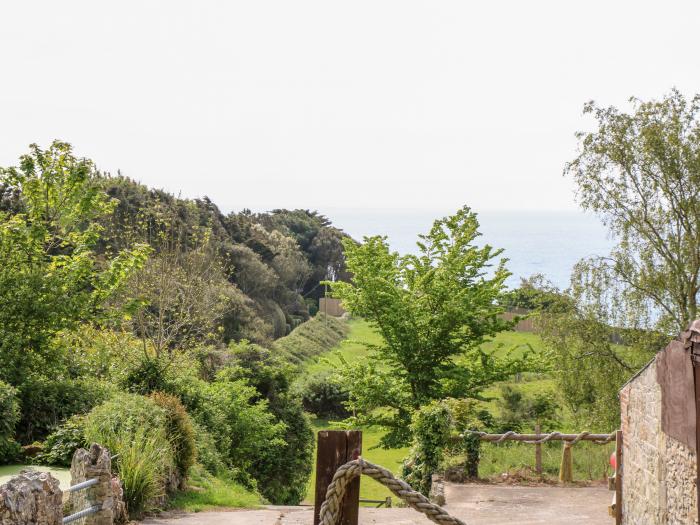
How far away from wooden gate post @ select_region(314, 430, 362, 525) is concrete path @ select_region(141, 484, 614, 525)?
8.24 metres

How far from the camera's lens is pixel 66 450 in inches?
509

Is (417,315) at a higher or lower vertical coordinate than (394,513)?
higher

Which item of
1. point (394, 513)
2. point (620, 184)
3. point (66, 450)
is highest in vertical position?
point (620, 184)

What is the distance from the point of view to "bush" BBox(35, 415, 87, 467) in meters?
12.9

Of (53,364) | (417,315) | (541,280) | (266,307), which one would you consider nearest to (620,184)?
(541,280)

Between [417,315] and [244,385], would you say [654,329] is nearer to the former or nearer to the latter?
[417,315]

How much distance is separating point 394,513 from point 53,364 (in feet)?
26.4

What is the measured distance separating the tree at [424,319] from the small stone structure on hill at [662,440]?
1185cm

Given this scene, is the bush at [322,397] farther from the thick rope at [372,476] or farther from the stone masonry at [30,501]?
the thick rope at [372,476]

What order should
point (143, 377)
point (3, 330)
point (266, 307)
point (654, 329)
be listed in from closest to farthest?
point (3, 330) < point (143, 377) < point (654, 329) < point (266, 307)

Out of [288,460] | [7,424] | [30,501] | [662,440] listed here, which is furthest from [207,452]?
[30,501]

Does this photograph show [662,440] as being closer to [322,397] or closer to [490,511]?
[490,511]

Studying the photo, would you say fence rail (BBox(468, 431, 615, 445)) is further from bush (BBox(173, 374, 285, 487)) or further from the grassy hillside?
the grassy hillside

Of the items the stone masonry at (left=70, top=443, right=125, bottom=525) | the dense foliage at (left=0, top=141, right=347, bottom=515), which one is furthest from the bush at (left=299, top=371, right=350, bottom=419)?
the stone masonry at (left=70, top=443, right=125, bottom=525)
